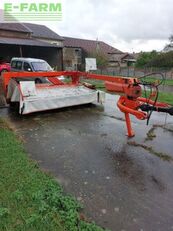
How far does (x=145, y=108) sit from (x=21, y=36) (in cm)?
2982

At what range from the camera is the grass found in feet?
8.13

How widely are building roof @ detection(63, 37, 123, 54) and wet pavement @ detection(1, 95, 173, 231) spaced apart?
37.0m

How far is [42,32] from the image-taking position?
36531mm

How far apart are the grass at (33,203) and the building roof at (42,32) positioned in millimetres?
34045

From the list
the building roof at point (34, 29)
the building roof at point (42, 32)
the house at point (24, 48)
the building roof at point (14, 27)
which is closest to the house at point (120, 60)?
the building roof at point (42, 32)

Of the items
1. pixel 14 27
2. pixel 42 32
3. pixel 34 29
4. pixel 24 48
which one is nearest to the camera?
pixel 24 48

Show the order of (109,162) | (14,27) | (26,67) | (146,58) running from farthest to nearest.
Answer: (146,58) → (14,27) → (26,67) → (109,162)

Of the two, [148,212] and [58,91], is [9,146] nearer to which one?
[148,212]

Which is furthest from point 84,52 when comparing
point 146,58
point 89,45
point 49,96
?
point 49,96

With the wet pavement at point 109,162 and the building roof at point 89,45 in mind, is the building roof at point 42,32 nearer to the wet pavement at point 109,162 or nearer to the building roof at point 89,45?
the building roof at point 89,45

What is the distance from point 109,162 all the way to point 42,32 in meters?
35.8

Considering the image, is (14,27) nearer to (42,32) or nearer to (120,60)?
(42,32)

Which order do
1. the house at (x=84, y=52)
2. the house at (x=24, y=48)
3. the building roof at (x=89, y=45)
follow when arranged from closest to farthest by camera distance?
the house at (x=24, y=48) → the house at (x=84, y=52) → the building roof at (x=89, y=45)

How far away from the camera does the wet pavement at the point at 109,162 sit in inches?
109
